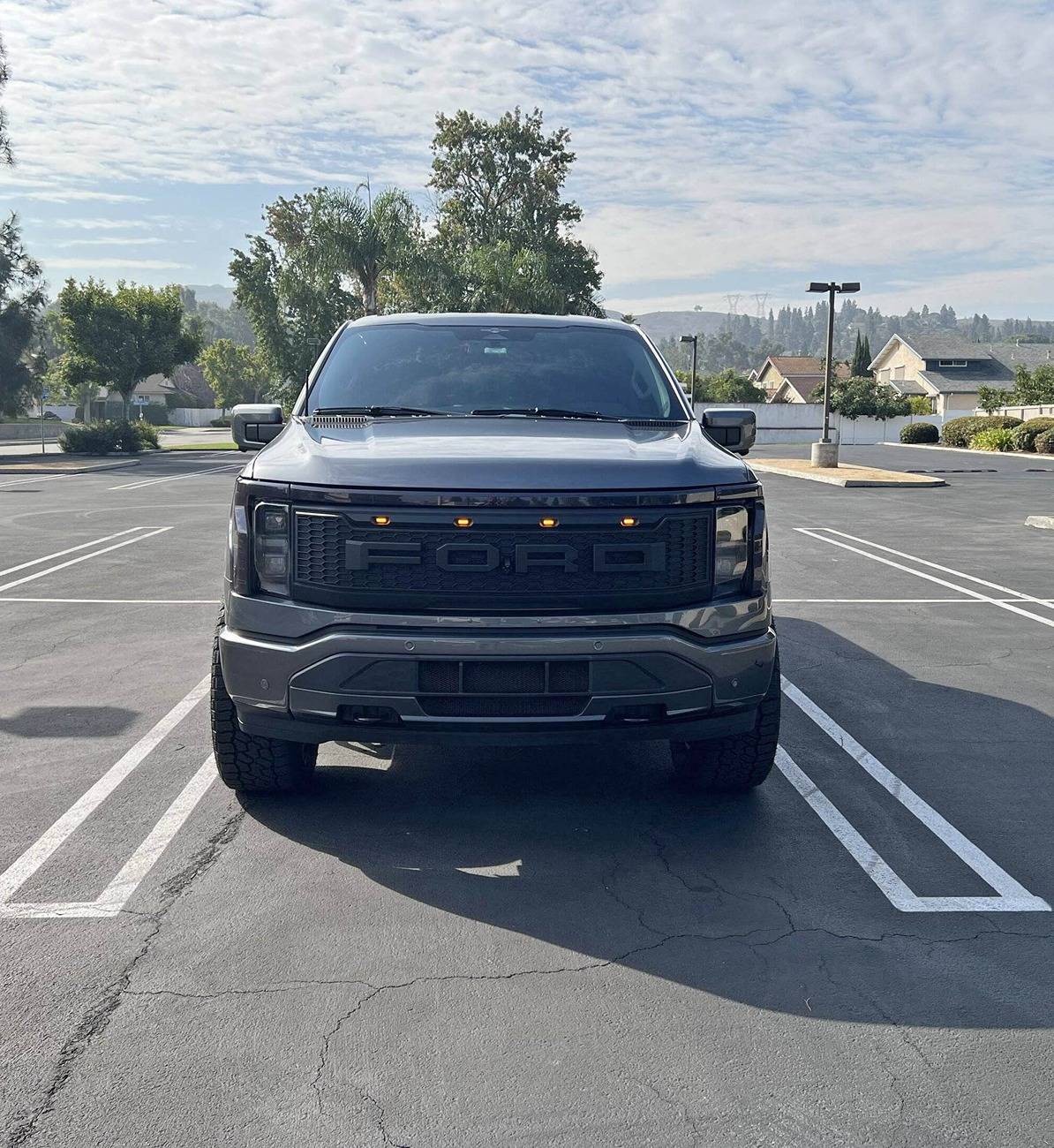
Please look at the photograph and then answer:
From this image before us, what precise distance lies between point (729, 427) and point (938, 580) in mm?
7183

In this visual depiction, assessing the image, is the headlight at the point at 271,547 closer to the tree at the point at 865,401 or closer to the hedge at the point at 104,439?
the hedge at the point at 104,439

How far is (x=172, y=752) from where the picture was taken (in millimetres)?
5781

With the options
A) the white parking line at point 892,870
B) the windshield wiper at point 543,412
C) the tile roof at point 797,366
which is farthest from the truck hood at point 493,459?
the tile roof at point 797,366

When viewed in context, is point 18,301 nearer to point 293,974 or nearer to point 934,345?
point 293,974

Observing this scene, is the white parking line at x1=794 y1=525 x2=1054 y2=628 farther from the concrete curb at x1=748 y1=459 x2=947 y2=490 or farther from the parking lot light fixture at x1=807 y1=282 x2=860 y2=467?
the parking lot light fixture at x1=807 y1=282 x2=860 y2=467

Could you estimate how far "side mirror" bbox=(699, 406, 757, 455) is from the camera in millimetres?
5832

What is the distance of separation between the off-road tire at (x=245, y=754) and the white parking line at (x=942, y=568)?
8028 millimetres

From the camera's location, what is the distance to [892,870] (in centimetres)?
439

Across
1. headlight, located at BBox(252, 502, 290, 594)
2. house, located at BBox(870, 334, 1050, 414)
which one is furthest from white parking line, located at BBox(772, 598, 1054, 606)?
house, located at BBox(870, 334, 1050, 414)

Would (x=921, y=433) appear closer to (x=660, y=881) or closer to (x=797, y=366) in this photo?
(x=660, y=881)

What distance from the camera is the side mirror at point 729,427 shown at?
5832 millimetres

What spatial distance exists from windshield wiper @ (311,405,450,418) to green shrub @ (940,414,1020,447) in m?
48.5

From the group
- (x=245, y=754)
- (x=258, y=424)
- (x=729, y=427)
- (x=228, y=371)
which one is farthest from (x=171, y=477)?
(x=228, y=371)

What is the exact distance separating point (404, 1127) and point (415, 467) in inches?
87.4
